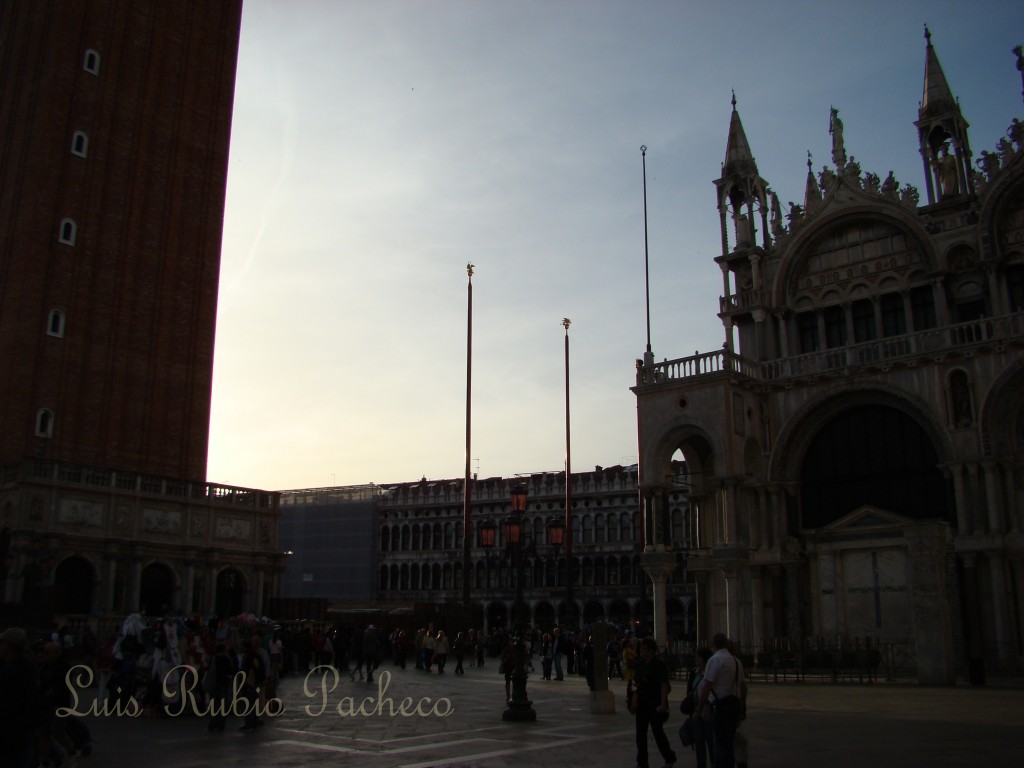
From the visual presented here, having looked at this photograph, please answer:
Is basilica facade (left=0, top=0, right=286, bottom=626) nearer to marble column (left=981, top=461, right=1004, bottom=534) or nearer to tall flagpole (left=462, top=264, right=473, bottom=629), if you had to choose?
tall flagpole (left=462, top=264, right=473, bottom=629)

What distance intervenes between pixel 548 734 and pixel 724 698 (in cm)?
493

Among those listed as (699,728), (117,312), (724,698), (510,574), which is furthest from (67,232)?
(510,574)

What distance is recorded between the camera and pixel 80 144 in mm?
38875

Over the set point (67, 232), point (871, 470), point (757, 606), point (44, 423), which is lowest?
point (757, 606)

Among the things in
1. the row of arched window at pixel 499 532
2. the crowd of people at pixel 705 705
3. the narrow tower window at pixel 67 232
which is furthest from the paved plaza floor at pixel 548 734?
the row of arched window at pixel 499 532

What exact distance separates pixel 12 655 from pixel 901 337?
82.9 feet

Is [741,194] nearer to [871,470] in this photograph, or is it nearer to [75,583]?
[871,470]

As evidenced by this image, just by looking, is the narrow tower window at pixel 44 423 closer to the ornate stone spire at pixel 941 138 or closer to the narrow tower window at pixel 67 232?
the narrow tower window at pixel 67 232

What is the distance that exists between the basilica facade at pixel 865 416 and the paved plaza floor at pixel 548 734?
253 inches

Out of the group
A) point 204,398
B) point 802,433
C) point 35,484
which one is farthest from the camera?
point 204,398

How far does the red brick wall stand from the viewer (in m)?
36.5

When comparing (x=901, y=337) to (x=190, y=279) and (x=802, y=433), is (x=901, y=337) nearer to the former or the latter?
(x=802, y=433)

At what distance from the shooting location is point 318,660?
94.4 feet

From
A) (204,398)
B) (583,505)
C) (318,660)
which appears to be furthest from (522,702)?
(583,505)
